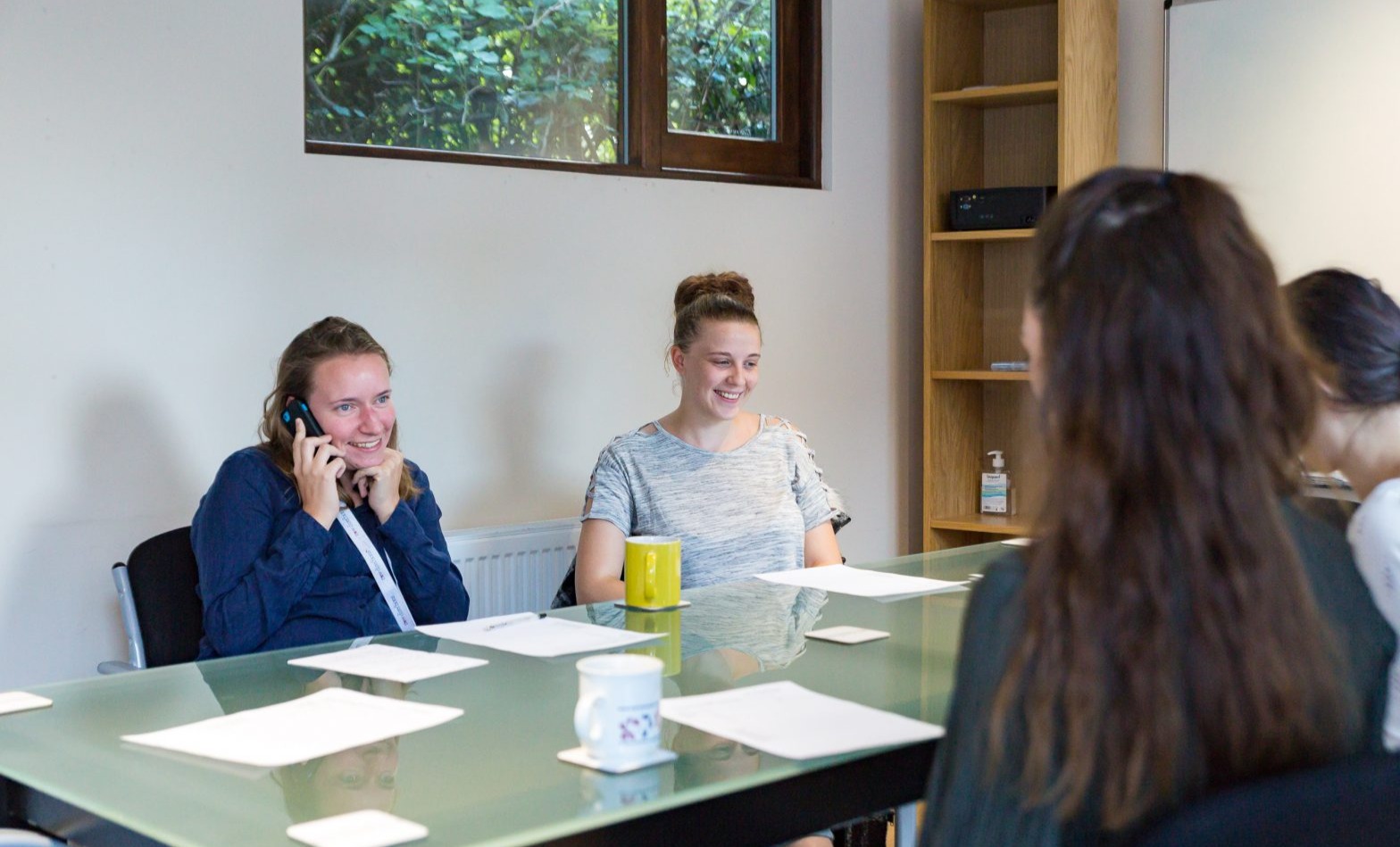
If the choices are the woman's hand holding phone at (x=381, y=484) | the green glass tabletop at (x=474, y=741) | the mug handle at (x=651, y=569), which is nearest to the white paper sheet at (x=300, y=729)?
the green glass tabletop at (x=474, y=741)

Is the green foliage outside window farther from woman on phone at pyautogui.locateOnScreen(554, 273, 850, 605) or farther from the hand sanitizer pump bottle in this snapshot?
the hand sanitizer pump bottle

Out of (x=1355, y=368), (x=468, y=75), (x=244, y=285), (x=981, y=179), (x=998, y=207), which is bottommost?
(x=1355, y=368)

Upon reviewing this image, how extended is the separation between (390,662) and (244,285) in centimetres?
151

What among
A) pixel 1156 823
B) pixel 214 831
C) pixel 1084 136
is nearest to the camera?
pixel 1156 823

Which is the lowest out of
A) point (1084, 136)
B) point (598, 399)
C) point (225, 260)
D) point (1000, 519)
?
point (1000, 519)

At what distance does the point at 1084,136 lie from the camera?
4.20m

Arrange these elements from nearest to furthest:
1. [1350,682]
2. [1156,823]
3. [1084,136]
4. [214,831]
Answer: [1156,823] → [1350,682] → [214,831] → [1084,136]

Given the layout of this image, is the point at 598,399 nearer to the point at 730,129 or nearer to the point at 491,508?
the point at 491,508

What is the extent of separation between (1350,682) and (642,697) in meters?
0.60

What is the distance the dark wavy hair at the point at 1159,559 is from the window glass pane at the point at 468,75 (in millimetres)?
2663

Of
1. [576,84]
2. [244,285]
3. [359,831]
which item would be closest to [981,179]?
[576,84]

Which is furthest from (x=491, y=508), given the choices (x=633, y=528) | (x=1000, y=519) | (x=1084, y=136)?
(x=1084, y=136)

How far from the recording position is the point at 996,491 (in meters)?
4.54

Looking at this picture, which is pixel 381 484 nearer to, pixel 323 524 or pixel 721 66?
pixel 323 524
